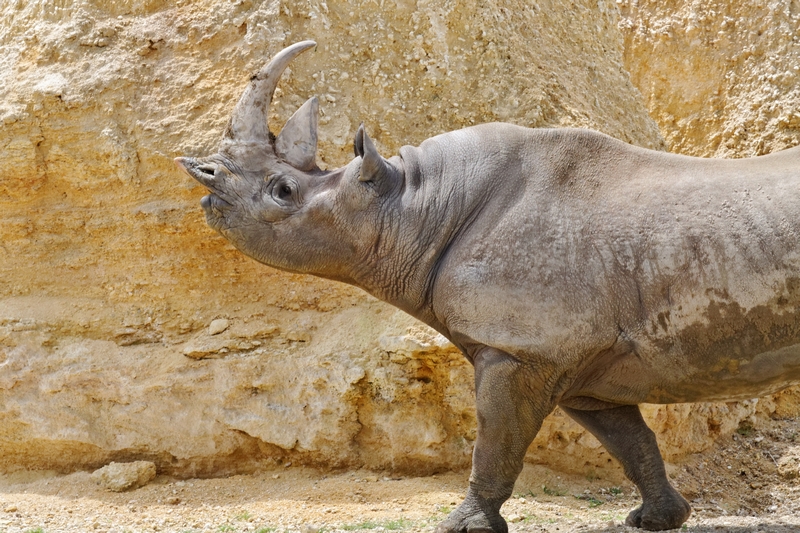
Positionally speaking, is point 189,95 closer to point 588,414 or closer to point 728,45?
point 588,414

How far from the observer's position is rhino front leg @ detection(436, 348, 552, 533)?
554 centimetres

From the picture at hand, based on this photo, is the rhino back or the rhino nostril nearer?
the rhino back

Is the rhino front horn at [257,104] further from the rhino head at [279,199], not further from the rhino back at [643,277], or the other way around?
the rhino back at [643,277]

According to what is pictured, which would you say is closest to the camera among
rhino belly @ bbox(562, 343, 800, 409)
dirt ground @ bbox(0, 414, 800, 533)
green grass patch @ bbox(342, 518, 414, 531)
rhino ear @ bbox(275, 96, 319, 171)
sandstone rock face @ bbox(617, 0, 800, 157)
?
rhino belly @ bbox(562, 343, 800, 409)

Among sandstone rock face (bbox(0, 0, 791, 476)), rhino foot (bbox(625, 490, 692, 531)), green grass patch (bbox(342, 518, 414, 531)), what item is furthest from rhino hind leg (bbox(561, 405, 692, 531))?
sandstone rock face (bbox(0, 0, 791, 476))

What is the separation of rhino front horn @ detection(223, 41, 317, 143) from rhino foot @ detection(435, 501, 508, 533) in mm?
2438

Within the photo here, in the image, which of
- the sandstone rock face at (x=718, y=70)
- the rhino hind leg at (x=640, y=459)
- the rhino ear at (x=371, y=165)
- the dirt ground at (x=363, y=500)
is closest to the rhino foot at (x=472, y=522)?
the dirt ground at (x=363, y=500)

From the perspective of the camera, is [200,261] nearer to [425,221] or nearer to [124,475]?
[124,475]

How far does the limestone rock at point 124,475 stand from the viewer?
796cm

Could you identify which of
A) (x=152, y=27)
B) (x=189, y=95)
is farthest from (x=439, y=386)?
(x=152, y=27)

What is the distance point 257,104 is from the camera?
6008 mm

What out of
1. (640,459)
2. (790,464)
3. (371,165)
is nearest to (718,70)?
(790,464)

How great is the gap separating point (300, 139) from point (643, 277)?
85.1 inches

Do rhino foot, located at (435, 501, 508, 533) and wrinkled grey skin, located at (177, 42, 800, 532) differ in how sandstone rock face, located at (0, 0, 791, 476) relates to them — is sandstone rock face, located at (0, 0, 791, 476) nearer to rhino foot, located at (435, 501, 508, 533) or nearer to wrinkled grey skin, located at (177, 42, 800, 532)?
wrinkled grey skin, located at (177, 42, 800, 532)
